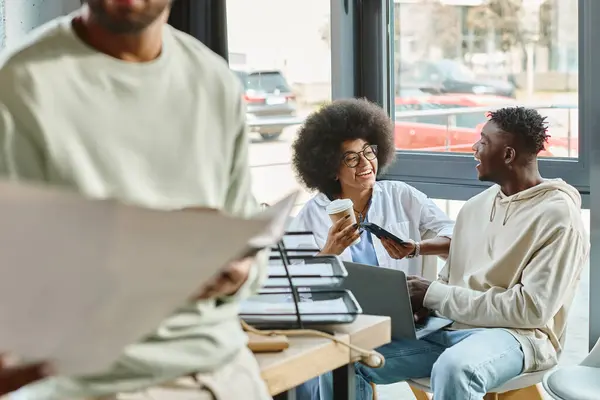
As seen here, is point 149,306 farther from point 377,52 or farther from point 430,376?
point 377,52

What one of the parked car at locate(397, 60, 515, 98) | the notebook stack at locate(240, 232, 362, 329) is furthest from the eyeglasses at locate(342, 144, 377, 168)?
the notebook stack at locate(240, 232, 362, 329)

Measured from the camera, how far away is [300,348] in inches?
59.6

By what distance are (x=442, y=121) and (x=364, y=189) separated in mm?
781

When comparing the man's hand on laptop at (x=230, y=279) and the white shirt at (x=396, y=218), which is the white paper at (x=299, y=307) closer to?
the man's hand on laptop at (x=230, y=279)

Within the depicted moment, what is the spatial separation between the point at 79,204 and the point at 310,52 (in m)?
3.43

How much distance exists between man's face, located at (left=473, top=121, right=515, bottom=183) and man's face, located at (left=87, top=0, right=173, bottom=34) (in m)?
2.04

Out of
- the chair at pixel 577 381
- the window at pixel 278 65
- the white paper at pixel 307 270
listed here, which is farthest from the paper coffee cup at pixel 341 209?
the window at pixel 278 65

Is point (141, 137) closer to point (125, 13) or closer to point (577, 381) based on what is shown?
point (125, 13)

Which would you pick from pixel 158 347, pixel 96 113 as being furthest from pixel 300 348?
pixel 96 113

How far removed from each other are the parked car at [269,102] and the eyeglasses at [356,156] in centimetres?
87

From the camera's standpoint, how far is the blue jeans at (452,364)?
2605 millimetres

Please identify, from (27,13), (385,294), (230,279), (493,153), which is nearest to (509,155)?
(493,153)

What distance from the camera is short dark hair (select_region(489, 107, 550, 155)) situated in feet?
9.42

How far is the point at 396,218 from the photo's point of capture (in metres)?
3.17
